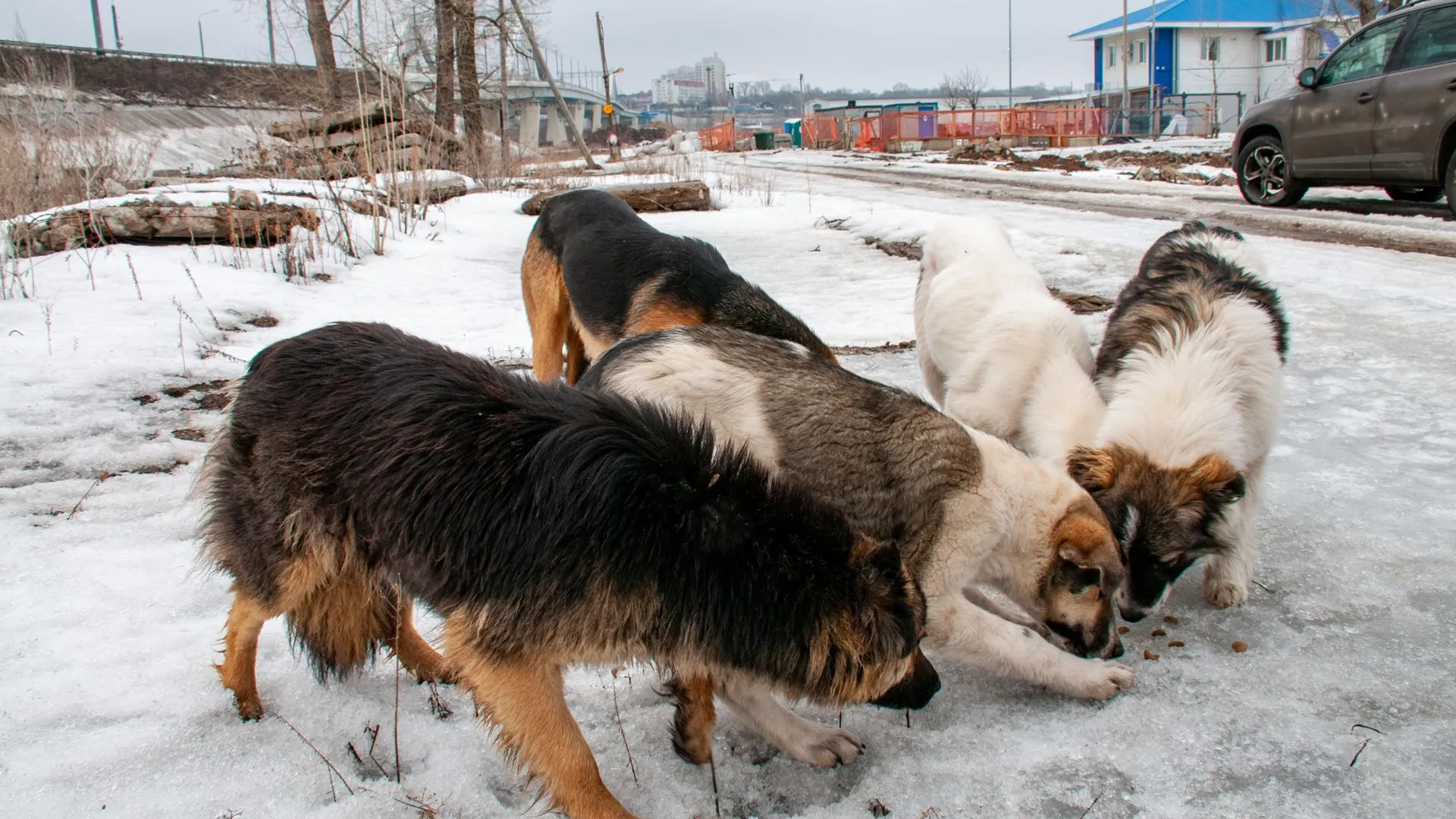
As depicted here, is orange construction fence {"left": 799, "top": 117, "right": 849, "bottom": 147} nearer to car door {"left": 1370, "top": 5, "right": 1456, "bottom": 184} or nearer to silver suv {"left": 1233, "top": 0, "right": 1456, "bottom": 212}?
silver suv {"left": 1233, "top": 0, "right": 1456, "bottom": 212}

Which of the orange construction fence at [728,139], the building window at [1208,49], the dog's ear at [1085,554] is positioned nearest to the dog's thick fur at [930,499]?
the dog's ear at [1085,554]

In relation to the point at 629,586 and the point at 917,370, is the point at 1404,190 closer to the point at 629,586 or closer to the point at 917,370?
the point at 917,370

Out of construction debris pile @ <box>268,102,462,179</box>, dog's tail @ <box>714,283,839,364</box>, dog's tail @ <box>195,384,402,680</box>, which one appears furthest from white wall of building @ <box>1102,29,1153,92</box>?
dog's tail @ <box>195,384,402,680</box>

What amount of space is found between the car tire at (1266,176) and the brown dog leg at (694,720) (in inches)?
540

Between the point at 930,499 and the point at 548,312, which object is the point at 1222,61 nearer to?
the point at 548,312

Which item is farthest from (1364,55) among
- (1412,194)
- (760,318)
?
(760,318)

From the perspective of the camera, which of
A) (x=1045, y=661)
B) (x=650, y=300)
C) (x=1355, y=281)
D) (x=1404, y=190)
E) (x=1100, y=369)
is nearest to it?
(x=1045, y=661)

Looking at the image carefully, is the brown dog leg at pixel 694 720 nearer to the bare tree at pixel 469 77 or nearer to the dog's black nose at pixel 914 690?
the dog's black nose at pixel 914 690

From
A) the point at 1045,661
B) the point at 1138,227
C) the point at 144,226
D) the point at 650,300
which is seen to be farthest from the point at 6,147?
the point at 1138,227

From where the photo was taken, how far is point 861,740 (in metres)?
2.90

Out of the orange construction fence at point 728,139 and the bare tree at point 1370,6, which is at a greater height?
the orange construction fence at point 728,139

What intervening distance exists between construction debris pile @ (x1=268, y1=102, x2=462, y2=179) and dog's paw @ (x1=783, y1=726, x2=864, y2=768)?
35.1 feet

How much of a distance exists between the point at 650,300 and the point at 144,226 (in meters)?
6.55

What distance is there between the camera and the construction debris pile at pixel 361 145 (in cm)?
1249
